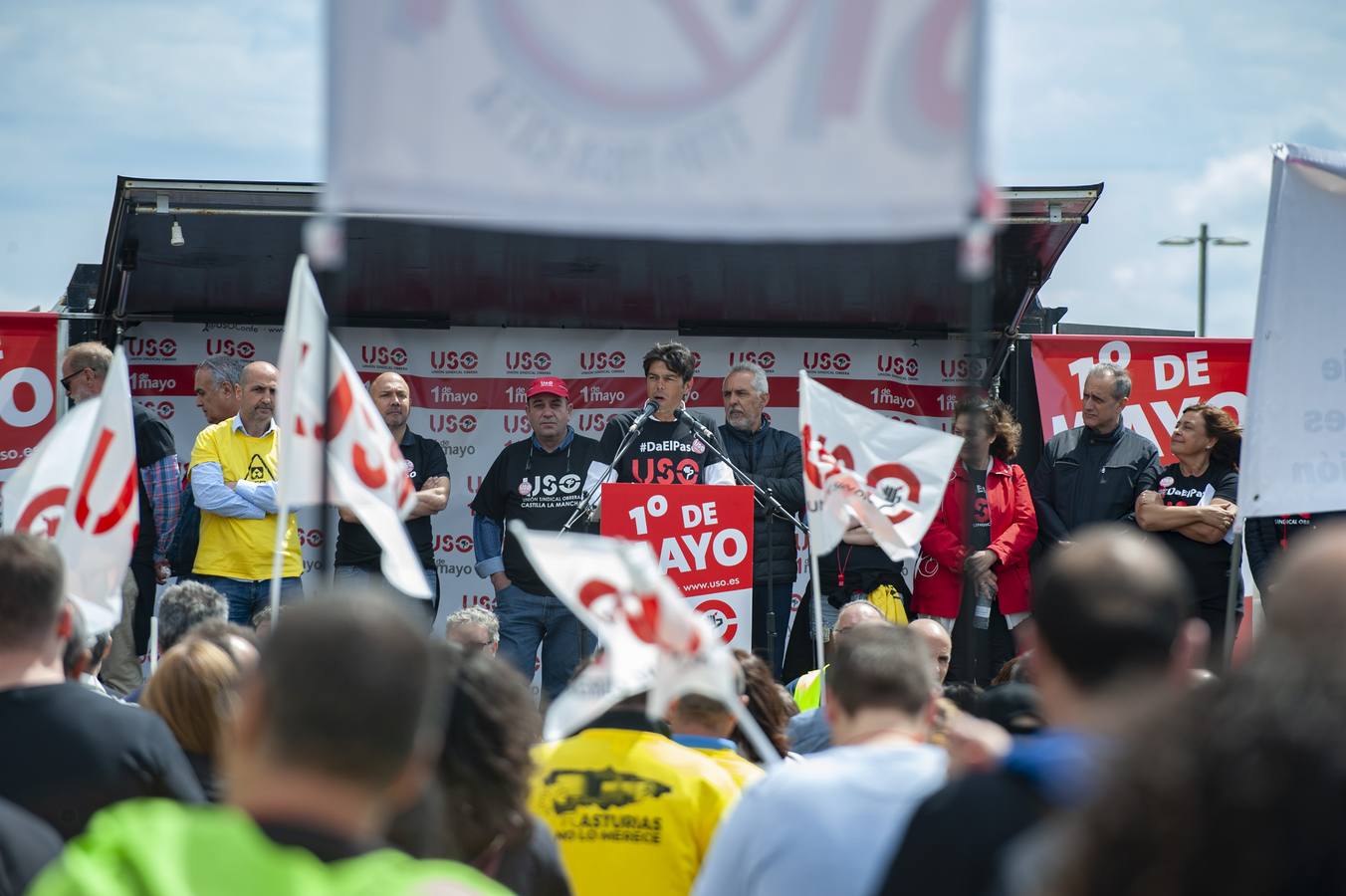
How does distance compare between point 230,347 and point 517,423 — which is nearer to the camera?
point 230,347

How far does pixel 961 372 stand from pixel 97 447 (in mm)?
6508

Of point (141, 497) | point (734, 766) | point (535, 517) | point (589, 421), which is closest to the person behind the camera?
point (734, 766)

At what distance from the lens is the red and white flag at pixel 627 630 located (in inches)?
129

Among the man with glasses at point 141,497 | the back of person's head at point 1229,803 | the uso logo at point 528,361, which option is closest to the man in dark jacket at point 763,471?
the uso logo at point 528,361

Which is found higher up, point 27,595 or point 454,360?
point 454,360

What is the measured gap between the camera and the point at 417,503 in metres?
8.55

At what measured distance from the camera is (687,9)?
3.68 meters

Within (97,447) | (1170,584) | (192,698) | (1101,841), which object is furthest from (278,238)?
(1101,841)

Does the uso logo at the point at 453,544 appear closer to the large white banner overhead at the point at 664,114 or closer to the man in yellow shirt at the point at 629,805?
the man in yellow shirt at the point at 629,805

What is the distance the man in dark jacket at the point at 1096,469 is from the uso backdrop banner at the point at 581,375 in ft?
5.28

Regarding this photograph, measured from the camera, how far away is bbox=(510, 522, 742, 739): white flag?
10.7 ft

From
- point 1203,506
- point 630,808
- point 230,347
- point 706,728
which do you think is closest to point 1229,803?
point 630,808

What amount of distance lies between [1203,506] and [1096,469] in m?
0.84

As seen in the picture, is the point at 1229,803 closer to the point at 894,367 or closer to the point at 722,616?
the point at 722,616
